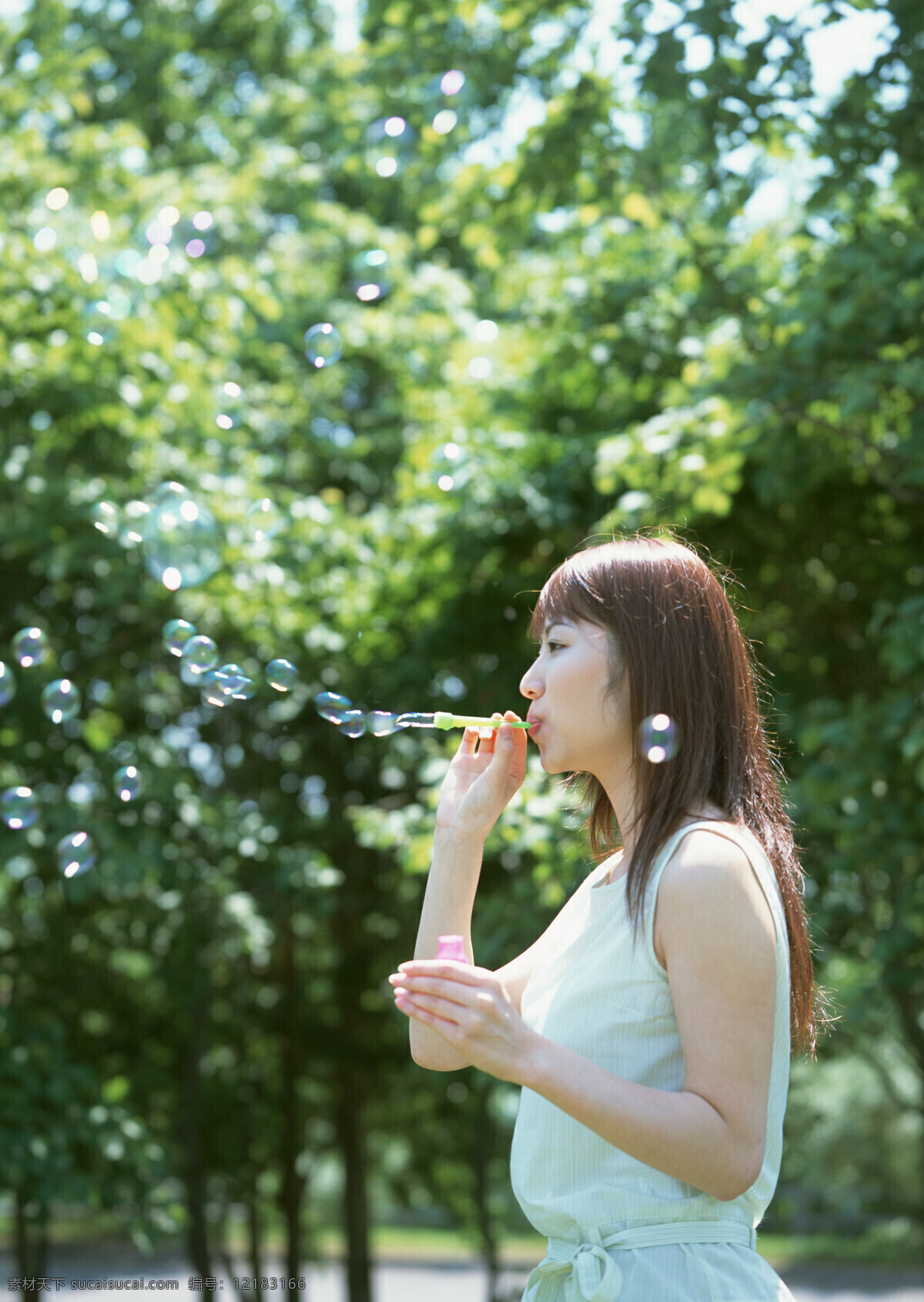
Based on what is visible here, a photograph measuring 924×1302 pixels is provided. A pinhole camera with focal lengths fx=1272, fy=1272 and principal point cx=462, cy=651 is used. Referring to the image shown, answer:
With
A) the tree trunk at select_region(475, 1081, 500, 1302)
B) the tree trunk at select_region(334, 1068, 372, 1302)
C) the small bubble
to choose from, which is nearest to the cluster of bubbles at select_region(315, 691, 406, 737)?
the small bubble

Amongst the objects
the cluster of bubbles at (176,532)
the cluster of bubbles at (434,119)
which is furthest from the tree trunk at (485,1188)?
the cluster of bubbles at (434,119)

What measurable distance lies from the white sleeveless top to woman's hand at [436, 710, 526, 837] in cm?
38

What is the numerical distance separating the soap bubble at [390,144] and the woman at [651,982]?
11.1 ft

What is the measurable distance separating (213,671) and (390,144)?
347 centimetres

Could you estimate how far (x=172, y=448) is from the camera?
610cm

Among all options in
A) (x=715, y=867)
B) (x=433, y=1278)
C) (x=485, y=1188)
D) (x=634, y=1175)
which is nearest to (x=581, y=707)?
(x=715, y=867)

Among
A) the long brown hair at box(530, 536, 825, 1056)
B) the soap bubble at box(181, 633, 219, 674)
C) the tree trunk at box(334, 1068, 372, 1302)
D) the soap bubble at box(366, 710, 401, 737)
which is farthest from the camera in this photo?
the tree trunk at box(334, 1068, 372, 1302)

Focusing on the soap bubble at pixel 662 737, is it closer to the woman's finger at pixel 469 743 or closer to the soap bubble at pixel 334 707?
the woman's finger at pixel 469 743

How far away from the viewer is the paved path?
12820 millimetres

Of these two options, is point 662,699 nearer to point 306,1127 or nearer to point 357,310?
point 357,310

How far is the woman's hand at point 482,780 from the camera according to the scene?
1860 millimetres

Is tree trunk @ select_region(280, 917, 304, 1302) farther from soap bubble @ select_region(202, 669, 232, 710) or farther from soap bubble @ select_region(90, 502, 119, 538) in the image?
soap bubble @ select_region(202, 669, 232, 710)

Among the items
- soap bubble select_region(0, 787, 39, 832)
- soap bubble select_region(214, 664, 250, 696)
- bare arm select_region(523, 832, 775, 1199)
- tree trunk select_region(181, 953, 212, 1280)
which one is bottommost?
tree trunk select_region(181, 953, 212, 1280)

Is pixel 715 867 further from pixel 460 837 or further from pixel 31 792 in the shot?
pixel 31 792
